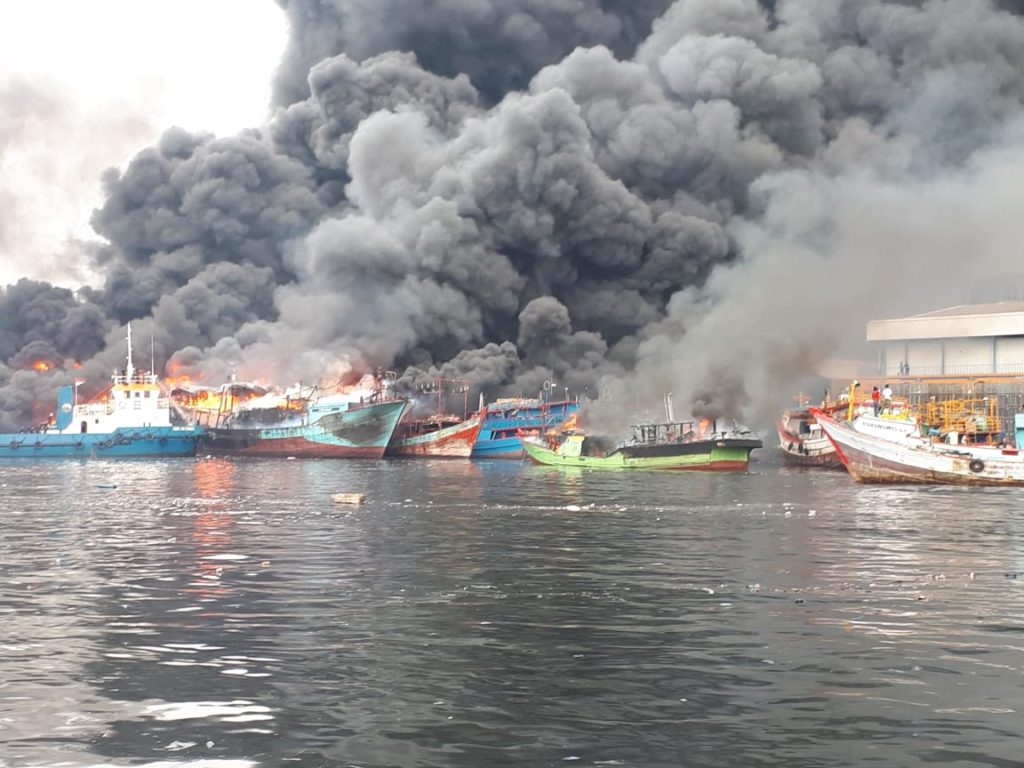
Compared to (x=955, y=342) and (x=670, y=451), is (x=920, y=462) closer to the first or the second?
(x=670, y=451)

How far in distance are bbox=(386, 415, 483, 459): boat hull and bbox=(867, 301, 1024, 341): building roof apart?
145 feet

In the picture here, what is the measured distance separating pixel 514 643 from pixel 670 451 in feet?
253

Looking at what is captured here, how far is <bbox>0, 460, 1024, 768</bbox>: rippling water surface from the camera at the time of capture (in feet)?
63.6

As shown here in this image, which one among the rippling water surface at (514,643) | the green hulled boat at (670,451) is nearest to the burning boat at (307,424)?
the green hulled boat at (670,451)

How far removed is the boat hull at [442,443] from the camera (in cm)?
14550

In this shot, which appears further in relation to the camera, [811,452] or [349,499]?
[811,452]

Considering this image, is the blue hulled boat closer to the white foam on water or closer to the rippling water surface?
the rippling water surface

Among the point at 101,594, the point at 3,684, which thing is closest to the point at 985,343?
the point at 101,594

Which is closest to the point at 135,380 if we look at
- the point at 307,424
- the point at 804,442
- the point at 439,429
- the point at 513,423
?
the point at 307,424

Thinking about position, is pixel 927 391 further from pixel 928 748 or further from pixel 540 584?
pixel 928 748

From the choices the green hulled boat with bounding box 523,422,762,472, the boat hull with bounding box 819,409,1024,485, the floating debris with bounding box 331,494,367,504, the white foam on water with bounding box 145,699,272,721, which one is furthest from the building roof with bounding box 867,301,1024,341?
the white foam on water with bounding box 145,699,272,721

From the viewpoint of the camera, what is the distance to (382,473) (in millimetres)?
107562

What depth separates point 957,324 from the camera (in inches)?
5069

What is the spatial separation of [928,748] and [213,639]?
14.8 metres
